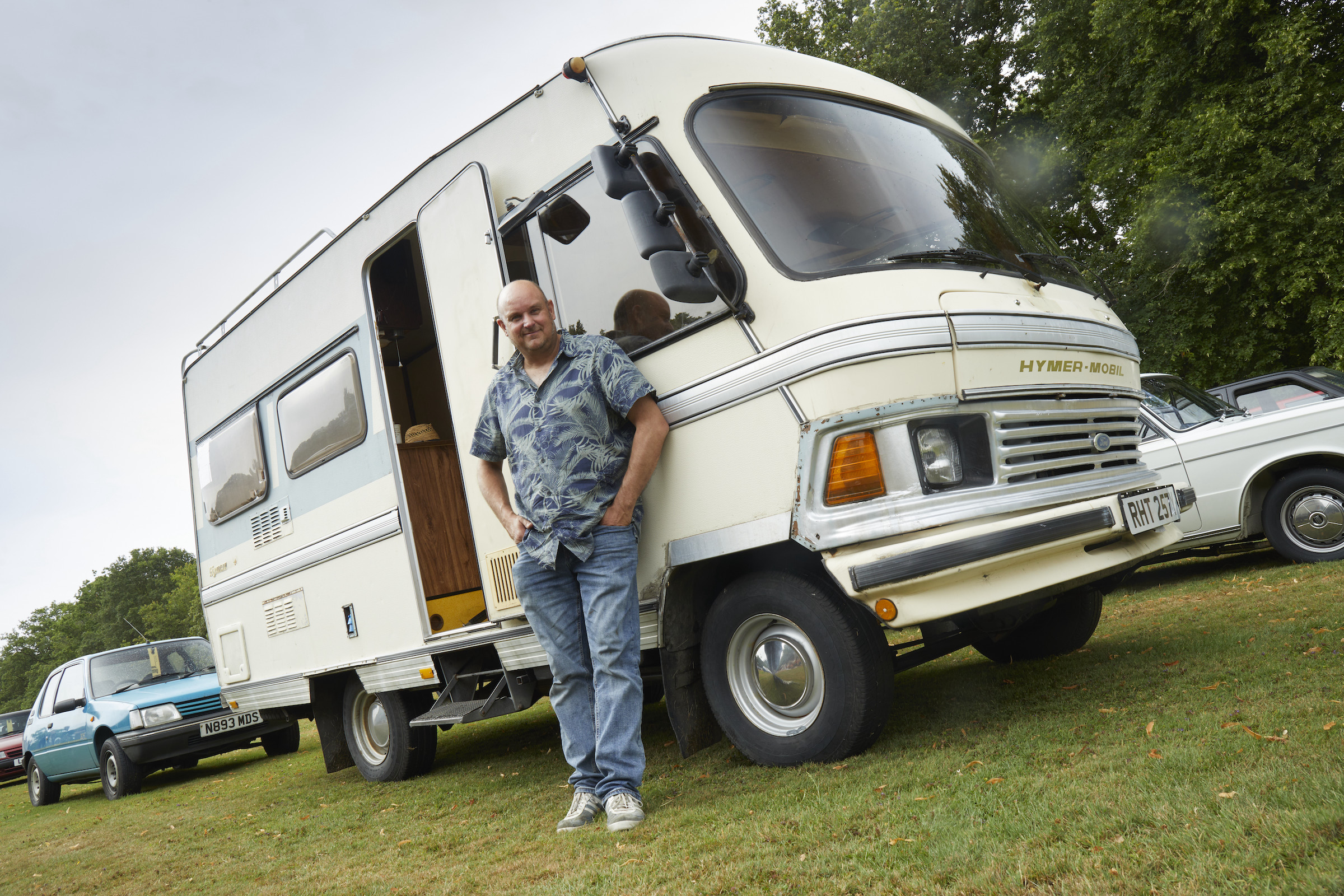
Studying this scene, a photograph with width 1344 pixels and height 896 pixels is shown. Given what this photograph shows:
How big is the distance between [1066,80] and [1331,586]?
15.3 m

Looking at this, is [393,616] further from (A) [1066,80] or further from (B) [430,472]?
(A) [1066,80]

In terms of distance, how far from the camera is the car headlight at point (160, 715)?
9.86 meters

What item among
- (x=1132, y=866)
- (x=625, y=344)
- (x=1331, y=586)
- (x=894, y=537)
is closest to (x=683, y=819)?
(x=894, y=537)

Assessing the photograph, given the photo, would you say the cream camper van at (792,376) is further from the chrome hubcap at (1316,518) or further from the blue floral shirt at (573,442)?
the chrome hubcap at (1316,518)

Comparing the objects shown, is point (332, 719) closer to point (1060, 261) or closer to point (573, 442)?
point (573, 442)

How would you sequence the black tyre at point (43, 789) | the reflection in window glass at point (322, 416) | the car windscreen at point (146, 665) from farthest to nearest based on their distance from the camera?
1. the black tyre at point (43, 789)
2. the car windscreen at point (146, 665)
3. the reflection in window glass at point (322, 416)

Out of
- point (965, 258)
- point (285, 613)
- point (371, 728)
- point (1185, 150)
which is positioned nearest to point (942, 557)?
point (965, 258)

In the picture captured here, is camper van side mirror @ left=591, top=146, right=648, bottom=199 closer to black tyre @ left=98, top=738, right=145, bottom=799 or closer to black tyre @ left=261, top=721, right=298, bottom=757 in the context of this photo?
black tyre @ left=98, top=738, right=145, bottom=799

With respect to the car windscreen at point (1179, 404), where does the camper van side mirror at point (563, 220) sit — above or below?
above

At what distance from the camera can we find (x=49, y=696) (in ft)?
37.3

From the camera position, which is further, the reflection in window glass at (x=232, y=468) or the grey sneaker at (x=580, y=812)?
the reflection in window glass at (x=232, y=468)

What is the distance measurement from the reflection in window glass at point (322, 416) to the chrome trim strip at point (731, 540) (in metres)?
2.71

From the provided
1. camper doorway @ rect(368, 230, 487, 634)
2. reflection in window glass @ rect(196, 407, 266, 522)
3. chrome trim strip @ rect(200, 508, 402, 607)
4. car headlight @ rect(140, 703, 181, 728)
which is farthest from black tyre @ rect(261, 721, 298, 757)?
camper doorway @ rect(368, 230, 487, 634)

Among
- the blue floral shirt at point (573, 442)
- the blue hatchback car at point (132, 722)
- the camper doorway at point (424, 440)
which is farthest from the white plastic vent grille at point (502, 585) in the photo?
the blue hatchback car at point (132, 722)
